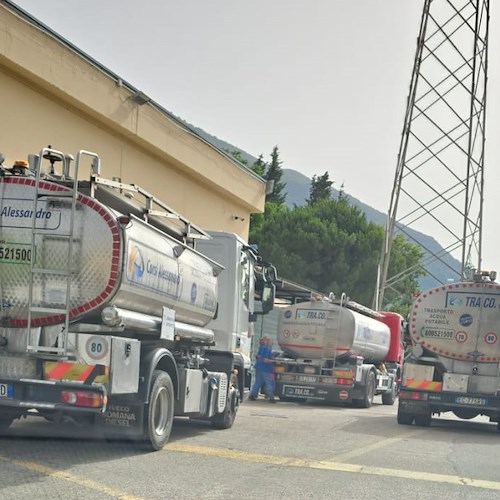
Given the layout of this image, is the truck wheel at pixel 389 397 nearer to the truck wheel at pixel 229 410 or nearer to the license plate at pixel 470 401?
the license plate at pixel 470 401

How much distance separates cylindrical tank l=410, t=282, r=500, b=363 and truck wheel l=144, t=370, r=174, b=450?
27.2 feet

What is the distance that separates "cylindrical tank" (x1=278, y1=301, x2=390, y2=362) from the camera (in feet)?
77.2

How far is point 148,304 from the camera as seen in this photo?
10.4 m

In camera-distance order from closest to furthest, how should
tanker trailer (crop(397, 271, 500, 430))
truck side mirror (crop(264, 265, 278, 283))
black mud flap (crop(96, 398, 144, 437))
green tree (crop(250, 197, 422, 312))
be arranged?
black mud flap (crop(96, 398, 144, 437)) < truck side mirror (crop(264, 265, 278, 283)) < tanker trailer (crop(397, 271, 500, 430)) < green tree (crop(250, 197, 422, 312))

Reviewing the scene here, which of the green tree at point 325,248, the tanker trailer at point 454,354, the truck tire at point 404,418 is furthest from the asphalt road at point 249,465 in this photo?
the green tree at point 325,248

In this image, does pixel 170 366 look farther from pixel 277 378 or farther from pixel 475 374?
pixel 277 378

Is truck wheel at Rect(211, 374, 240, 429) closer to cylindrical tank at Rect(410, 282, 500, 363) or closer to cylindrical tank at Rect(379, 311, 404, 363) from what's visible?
cylindrical tank at Rect(410, 282, 500, 363)

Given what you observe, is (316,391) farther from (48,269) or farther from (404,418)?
(48,269)

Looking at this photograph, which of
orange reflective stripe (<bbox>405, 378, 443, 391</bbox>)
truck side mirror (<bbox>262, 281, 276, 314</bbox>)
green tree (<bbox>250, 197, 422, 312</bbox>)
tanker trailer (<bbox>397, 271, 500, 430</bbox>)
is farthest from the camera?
green tree (<bbox>250, 197, 422, 312</bbox>)

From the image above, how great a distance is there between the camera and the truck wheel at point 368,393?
78.0 ft

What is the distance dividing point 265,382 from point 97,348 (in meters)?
14.6

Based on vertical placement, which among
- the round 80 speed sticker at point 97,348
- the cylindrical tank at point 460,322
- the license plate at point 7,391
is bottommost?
the license plate at point 7,391

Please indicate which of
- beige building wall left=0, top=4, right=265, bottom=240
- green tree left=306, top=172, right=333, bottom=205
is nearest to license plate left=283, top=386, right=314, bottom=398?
beige building wall left=0, top=4, right=265, bottom=240

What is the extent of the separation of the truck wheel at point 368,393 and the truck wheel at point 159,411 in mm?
13223
